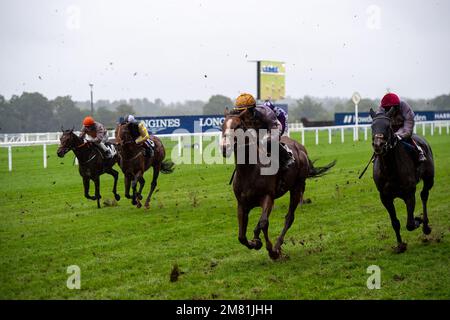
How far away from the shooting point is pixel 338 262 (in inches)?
275

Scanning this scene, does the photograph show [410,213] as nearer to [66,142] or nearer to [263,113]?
A: [263,113]

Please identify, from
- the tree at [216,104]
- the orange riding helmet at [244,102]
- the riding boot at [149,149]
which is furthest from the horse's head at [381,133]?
the tree at [216,104]

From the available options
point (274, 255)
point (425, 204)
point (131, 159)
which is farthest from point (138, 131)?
point (425, 204)

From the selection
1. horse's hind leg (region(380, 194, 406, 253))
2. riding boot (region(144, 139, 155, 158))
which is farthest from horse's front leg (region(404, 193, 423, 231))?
riding boot (region(144, 139, 155, 158))

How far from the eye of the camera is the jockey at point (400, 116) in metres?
7.57

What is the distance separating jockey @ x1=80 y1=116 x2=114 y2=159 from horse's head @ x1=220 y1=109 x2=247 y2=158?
6666mm

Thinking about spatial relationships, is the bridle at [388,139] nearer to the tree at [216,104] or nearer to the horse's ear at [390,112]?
the horse's ear at [390,112]

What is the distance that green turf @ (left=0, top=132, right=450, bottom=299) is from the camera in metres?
5.91

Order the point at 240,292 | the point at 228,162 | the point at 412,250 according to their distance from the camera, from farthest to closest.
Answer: the point at 228,162 → the point at 412,250 → the point at 240,292

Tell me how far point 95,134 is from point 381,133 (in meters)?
7.34
